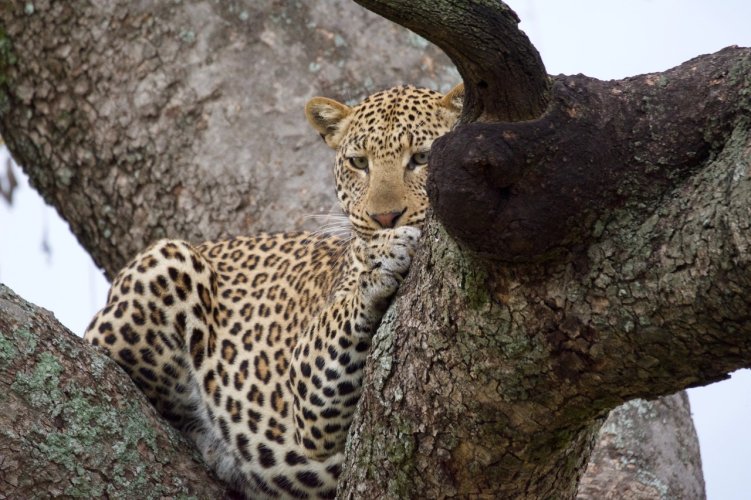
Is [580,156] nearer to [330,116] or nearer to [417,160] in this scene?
[417,160]

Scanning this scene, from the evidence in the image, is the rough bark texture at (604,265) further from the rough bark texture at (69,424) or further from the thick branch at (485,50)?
the rough bark texture at (69,424)

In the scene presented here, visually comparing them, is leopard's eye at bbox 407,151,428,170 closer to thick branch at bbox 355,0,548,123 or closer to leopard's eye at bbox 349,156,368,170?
leopard's eye at bbox 349,156,368,170

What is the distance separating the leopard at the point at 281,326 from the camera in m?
5.64

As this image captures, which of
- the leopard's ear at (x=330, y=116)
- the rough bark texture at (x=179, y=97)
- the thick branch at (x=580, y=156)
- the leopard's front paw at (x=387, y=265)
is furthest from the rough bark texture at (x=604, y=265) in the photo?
the rough bark texture at (x=179, y=97)

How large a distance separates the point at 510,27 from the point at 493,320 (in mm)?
996

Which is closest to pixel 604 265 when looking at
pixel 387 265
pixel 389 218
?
pixel 387 265

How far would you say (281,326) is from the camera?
6684mm

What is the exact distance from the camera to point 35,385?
180 inches

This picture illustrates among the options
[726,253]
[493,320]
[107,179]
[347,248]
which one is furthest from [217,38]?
[726,253]

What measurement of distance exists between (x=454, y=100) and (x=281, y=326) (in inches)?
66.0

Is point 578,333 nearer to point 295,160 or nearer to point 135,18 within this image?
point 295,160

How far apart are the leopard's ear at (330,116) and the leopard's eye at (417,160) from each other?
90 cm

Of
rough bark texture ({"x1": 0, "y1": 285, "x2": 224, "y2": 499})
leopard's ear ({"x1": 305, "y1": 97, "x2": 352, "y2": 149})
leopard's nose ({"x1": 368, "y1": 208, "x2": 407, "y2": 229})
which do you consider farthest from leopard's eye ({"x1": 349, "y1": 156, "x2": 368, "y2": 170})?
rough bark texture ({"x1": 0, "y1": 285, "x2": 224, "y2": 499})

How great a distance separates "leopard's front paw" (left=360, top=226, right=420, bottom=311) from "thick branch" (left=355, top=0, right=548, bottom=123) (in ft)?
4.95
